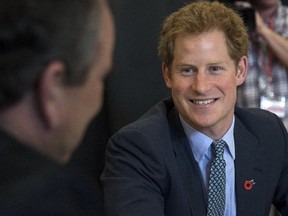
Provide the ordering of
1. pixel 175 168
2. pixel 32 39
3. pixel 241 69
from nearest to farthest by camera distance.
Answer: pixel 32 39 → pixel 175 168 → pixel 241 69

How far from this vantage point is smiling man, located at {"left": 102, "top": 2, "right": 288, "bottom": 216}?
1360 millimetres

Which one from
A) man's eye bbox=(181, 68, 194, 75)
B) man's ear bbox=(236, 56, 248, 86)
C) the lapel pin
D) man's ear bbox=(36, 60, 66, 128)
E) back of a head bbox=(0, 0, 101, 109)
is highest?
back of a head bbox=(0, 0, 101, 109)

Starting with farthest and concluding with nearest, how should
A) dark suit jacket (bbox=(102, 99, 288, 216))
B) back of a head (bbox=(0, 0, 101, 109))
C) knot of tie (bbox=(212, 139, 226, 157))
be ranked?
knot of tie (bbox=(212, 139, 226, 157)) < dark suit jacket (bbox=(102, 99, 288, 216)) < back of a head (bbox=(0, 0, 101, 109))

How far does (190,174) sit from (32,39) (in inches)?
39.0

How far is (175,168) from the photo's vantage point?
1.38 meters

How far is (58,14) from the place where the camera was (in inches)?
17.7

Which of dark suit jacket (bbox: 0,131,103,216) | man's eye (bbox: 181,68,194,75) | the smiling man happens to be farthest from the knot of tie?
dark suit jacket (bbox: 0,131,103,216)

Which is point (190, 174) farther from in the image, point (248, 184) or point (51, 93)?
point (51, 93)

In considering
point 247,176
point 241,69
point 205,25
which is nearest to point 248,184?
point 247,176

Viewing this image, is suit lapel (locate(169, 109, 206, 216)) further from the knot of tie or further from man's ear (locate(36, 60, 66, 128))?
man's ear (locate(36, 60, 66, 128))

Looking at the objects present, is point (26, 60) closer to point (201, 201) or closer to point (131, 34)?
point (201, 201)

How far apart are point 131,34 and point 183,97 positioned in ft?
0.70

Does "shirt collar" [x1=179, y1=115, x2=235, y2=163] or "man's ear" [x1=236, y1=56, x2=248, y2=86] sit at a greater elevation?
"man's ear" [x1=236, y1=56, x2=248, y2=86]

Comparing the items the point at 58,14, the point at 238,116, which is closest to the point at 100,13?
the point at 58,14
